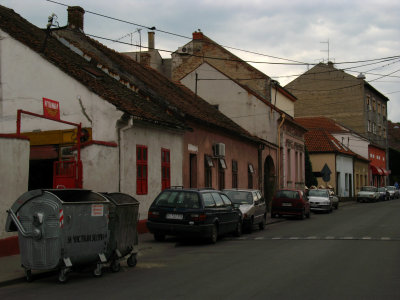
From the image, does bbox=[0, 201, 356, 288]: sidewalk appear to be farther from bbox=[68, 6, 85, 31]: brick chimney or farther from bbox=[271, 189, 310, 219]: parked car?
bbox=[271, 189, 310, 219]: parked car

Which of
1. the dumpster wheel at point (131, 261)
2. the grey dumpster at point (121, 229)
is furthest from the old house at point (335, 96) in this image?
the dumpster wheel at point (131, 261)

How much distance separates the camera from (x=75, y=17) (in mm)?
25250

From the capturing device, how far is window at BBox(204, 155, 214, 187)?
25.3 m

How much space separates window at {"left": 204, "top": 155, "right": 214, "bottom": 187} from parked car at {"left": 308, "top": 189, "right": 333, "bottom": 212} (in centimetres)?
1100

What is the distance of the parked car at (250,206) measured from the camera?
19369 millimetres

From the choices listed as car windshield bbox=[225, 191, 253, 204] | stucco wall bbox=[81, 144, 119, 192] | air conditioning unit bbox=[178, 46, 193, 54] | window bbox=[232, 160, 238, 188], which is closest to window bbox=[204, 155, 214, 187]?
window bbox=[232, 160, 238, 188]

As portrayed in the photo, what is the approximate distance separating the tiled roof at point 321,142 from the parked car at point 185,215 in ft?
132

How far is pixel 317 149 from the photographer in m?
55.1

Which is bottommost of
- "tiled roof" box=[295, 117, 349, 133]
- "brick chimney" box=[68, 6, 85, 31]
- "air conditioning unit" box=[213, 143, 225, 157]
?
"air conditioning unit" box=[213, 143, 225, 157]

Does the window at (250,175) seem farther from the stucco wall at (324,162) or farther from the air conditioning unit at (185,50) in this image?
the stucco wall at (324,162)

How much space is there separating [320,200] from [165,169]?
16.6 m

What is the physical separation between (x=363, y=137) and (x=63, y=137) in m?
54.9

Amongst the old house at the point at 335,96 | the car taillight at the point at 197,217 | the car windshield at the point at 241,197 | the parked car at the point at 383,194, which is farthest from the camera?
the old house at the point at 335,96

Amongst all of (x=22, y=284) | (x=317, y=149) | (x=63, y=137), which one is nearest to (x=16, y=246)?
(x=22, y=284)
